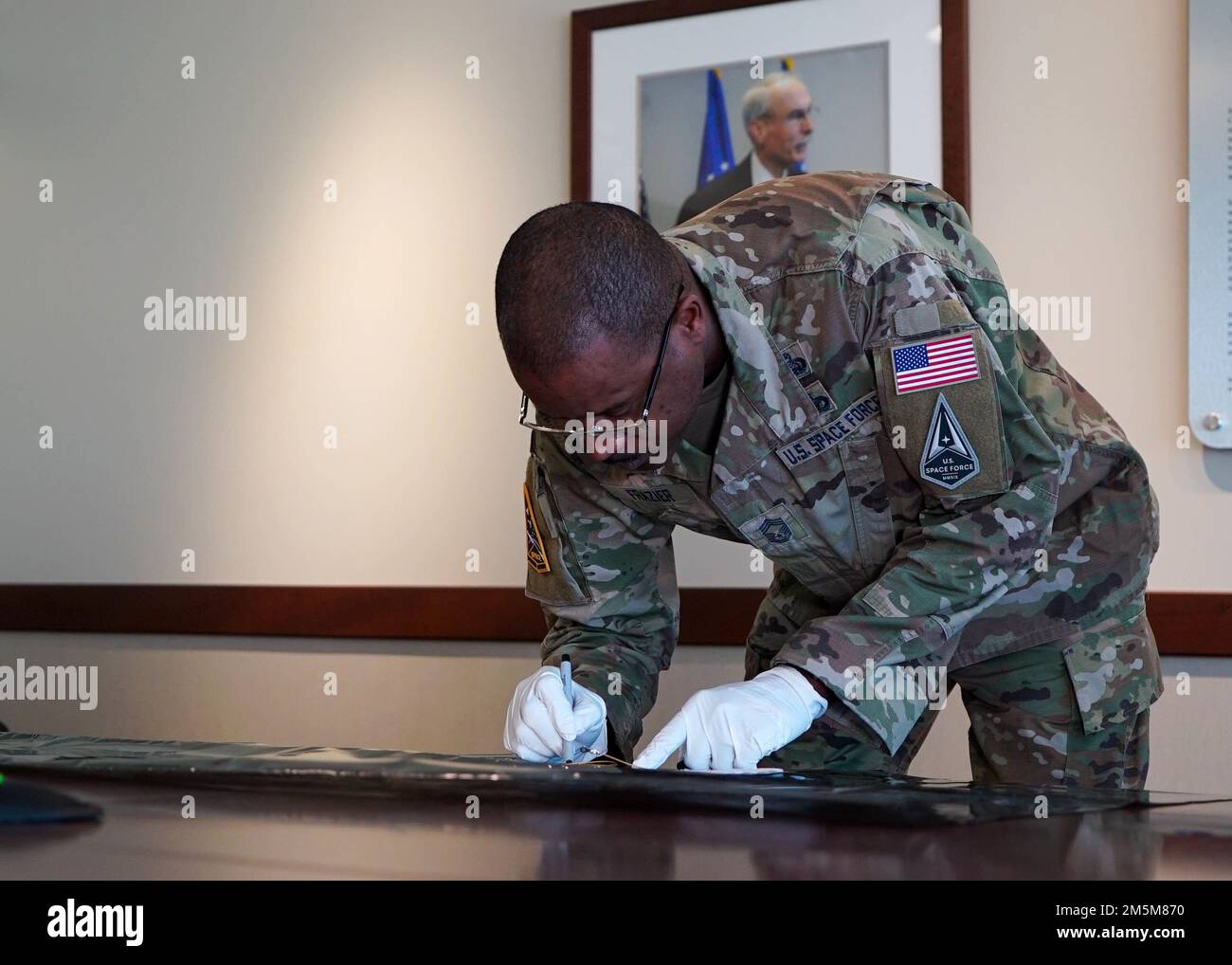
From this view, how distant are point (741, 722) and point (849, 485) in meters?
0.32

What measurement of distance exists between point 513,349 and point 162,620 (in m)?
1.85

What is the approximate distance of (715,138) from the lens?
2.23 metres

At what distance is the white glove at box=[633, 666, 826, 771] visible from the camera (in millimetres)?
1153

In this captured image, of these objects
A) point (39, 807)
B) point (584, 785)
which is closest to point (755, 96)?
point (584, 785)

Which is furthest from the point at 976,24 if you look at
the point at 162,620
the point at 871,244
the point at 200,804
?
the point at 162,620

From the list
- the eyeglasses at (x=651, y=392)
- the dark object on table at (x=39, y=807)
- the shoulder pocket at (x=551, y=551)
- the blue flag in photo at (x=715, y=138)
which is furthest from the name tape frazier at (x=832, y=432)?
the blue flag in photo at (x=715, y=138)

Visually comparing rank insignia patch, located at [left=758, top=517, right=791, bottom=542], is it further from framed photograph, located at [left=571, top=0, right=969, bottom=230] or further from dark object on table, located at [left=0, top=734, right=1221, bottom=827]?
framed photograph, located at [left=571, top=0, right=969, bottom=230]

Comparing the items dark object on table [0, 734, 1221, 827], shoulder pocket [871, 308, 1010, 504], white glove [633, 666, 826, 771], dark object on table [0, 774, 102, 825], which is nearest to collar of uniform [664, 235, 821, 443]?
shoulder pocket [871, 308, 1010, 504]

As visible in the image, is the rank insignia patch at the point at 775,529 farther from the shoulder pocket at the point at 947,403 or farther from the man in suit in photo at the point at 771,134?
the man in suit in photo at the point at 771,134

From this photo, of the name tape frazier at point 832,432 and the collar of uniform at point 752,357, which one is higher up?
the collar of uniform at point 752,357

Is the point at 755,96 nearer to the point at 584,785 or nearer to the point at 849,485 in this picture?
the point at 849,485

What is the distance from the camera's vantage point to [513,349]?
115 centimetres

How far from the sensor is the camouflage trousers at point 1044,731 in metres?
1.40

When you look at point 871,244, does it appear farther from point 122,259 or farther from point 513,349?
point 122,259
